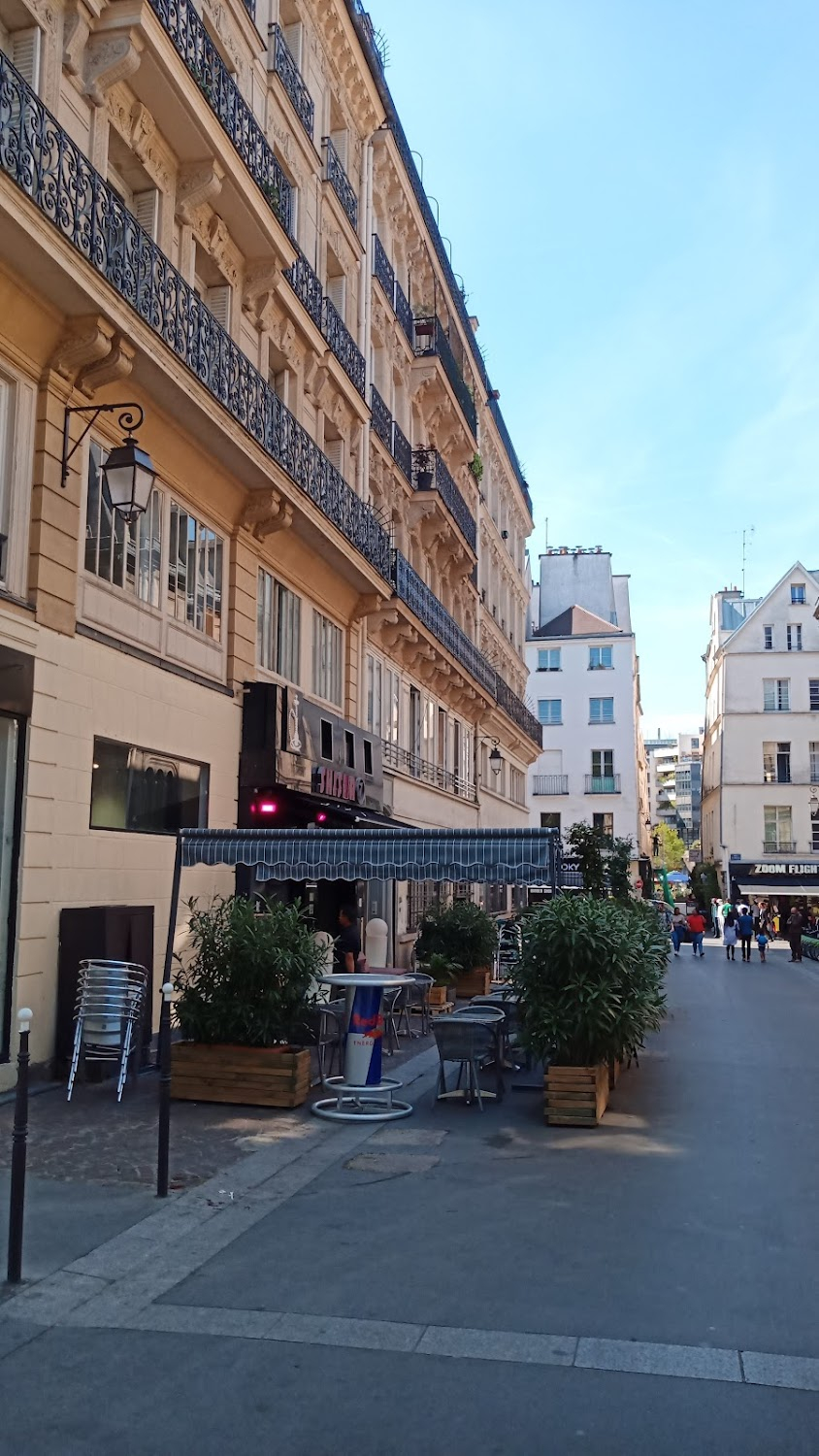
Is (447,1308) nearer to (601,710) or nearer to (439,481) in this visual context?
(439,481)

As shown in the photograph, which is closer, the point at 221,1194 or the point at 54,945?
the point at 221,1194

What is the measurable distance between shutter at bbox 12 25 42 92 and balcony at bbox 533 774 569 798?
186ft

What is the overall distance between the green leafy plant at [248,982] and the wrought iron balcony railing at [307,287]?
10.8 m

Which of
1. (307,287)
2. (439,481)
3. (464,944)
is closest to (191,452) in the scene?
(307,287)

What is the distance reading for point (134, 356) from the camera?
11.5 m

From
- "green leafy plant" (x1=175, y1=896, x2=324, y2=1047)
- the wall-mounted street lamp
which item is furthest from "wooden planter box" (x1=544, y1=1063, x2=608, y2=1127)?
the wall-mounted street lamp

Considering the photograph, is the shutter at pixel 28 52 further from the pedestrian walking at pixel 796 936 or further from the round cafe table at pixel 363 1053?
the pedestrian walking at pixel 796 936

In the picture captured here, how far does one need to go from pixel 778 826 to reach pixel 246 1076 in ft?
190

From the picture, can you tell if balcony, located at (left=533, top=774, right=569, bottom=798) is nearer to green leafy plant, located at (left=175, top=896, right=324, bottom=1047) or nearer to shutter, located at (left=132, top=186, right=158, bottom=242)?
shutter, located at (left=132, top=186, right=158, bottom=242)

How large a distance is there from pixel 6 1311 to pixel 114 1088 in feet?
17.2

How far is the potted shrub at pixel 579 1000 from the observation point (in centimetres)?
920

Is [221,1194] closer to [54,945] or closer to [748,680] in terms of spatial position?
[54,945]

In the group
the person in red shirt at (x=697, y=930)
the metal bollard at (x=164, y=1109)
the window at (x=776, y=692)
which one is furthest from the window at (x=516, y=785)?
the metal bollard at (x=164, y=1109)

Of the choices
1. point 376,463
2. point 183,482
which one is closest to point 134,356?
point 183,482
